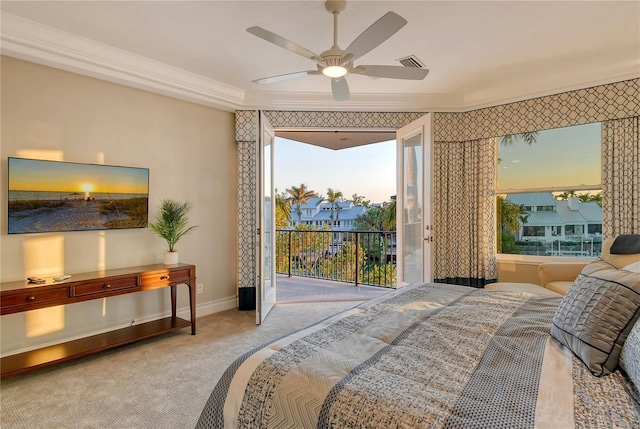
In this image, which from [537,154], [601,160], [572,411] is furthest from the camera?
[537,154]

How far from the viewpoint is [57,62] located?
9.52 ft

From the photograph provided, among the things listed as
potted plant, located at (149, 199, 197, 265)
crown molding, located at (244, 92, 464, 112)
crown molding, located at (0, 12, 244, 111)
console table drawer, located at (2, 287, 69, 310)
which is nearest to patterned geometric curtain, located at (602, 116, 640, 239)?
crown molding, located at (244, 92, 464, 112)

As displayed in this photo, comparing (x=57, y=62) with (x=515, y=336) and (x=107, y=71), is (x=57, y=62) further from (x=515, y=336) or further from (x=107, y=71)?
(x=515, y=336)

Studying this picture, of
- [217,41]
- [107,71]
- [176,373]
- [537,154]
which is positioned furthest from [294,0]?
[537,154]

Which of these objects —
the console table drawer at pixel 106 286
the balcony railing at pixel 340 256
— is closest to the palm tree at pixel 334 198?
the balcony railing at pixel 340 256

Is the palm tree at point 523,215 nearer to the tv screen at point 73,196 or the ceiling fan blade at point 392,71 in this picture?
the ceiling fan blade at point 392,71

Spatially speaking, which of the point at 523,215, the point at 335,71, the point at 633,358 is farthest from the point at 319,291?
the point at 633,358

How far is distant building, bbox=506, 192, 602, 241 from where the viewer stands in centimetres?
376

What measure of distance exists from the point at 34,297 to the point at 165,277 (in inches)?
38.4

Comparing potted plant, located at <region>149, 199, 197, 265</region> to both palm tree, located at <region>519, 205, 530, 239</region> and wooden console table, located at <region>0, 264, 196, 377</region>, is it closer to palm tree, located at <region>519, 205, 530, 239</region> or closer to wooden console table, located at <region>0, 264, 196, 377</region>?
wooden console table, located at <region>0, 264, 196, 377</region>

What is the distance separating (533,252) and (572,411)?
12.2 feet

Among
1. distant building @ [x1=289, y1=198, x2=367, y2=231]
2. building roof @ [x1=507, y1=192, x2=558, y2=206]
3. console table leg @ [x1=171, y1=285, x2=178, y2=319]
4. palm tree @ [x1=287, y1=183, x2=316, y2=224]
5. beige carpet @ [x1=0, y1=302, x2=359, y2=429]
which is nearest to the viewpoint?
beige carpet @ [x1=0, y1=302, x2=359, y2=429]

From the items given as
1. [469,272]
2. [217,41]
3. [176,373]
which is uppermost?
[217,41]

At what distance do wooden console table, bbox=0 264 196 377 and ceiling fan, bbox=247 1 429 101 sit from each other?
203cm
